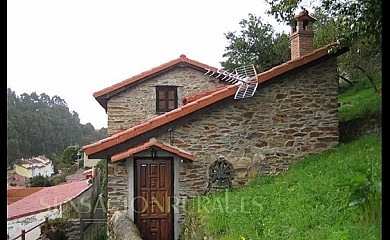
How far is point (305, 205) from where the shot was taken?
438cm

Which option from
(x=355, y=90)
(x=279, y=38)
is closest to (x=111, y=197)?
(x=279, y=38)

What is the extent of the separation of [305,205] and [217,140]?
10.7ft

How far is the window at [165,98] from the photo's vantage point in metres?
10.7

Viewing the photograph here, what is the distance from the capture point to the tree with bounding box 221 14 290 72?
909 cm

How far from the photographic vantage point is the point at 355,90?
39.4 feet

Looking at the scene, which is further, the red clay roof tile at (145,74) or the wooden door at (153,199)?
the red clay roof tile at (145,74)

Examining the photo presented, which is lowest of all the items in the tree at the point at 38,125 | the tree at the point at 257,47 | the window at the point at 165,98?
the tree at the point at 38,125

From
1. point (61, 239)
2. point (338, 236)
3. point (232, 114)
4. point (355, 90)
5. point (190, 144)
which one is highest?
point (355, 90)

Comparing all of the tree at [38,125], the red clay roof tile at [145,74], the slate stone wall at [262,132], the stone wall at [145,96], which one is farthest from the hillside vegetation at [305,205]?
the red clay roof tile at [145,74]

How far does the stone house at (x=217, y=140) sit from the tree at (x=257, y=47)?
1.76 m

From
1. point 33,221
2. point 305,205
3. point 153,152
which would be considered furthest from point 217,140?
point 33,221

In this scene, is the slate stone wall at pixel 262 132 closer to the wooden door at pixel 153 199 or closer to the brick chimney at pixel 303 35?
the wooden door at pixel 153 199

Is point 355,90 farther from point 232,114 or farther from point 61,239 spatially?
point 61,239
